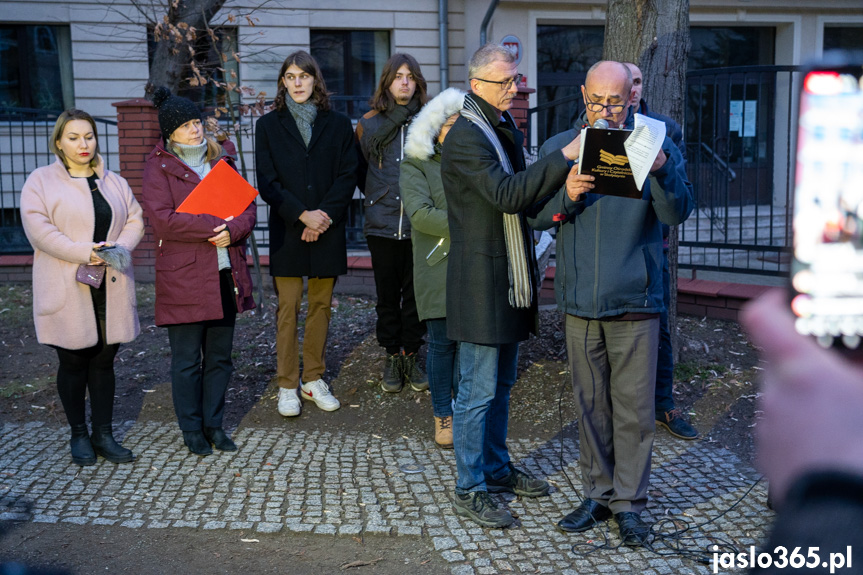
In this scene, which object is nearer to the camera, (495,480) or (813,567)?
(813,567)

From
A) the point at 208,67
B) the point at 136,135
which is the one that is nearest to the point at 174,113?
the point at 136,135

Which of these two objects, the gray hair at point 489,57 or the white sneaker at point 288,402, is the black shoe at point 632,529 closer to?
the gray hair at point 489,57

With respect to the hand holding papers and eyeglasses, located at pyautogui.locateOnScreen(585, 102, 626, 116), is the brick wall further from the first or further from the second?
the hand holding papers

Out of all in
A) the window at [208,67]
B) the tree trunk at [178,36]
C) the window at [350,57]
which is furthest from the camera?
the window at [350,57]

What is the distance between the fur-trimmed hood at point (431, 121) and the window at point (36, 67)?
10383 mm

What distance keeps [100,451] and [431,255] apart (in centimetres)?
226

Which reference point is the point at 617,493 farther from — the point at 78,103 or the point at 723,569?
the point at 78,103

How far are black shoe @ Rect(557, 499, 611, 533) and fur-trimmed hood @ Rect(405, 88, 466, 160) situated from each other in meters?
1.98

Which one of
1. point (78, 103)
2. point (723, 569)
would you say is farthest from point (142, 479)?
point (78, 103)

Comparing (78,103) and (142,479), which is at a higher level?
(78,103)

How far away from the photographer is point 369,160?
5.96 m

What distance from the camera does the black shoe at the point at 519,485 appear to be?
4441 mm

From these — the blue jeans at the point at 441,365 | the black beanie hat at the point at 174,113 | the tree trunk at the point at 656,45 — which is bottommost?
the blue jeans at the point at 441,365

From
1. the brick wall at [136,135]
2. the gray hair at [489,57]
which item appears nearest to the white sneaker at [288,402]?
the gray hair at [489,57]
